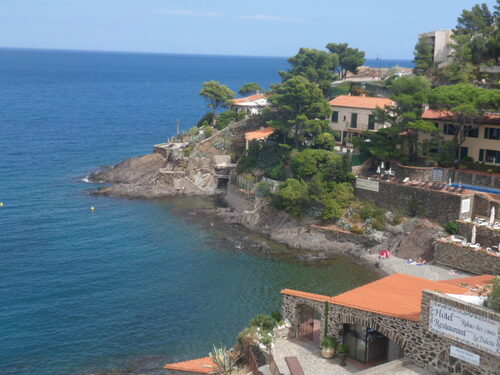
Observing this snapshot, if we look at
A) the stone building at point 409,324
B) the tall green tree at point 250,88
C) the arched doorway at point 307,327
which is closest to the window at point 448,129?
the stone building at point 409,324

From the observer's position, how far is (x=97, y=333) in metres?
34.4

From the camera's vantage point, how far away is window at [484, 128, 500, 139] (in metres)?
48.6

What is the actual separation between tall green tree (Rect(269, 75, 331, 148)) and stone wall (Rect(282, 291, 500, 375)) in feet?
123

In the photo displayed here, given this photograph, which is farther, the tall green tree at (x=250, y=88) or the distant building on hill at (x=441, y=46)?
the tall green tree at (x=250, y=88)

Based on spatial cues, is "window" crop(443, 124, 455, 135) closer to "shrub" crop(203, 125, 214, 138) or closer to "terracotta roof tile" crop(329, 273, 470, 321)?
"terracotta roof tile" crop(329, 273, 470, 321)

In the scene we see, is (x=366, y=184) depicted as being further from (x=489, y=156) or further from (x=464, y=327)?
(x=464, y=327)

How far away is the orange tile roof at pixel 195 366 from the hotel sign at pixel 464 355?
11.3 m

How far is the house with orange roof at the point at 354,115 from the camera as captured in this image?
6062 cm

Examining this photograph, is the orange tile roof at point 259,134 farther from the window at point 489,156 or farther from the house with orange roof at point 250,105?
the window at point 489,156

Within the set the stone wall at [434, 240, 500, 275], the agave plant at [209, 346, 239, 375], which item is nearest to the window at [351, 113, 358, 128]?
the stone wall at [434, 240, 500, 275]

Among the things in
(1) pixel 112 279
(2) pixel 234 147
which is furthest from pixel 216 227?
(2) pixel 234 147

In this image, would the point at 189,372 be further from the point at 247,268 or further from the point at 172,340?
the point at 247,268

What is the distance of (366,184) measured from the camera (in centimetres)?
5247

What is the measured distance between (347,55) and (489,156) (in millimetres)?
38751
